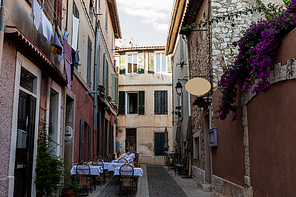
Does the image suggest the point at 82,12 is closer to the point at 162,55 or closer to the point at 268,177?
the point at 268,177

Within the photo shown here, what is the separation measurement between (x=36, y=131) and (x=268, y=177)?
4.59 metres

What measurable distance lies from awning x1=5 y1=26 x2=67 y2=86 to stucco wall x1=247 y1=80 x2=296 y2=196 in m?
4.01

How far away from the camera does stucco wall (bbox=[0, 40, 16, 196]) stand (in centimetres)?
477

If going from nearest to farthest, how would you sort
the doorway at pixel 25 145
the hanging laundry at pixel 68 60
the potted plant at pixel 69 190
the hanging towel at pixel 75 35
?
the doorway at pixel 25 145
the potted plant at pixel 69 190
the hanging laundry at pixel 68 60
the hanging towel at pixel 75 35

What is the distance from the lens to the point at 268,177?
5.08 meters

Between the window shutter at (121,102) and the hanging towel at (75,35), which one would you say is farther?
the window shutter at (121,102)

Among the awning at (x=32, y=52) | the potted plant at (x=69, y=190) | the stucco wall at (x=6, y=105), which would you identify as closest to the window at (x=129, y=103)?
the awning at (x=32, y=52)

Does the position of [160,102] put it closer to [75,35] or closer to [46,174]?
[75,35]

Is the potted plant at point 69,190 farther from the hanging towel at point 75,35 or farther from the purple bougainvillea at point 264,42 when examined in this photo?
the purple bougainvillea at point 264,42

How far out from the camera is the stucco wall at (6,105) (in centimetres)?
477

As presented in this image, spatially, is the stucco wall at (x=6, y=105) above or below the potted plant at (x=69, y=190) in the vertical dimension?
above

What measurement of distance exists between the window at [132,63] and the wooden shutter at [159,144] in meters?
5.31

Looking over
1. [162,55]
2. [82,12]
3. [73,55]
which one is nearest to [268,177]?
[73,55]

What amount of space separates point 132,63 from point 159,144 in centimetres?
659
